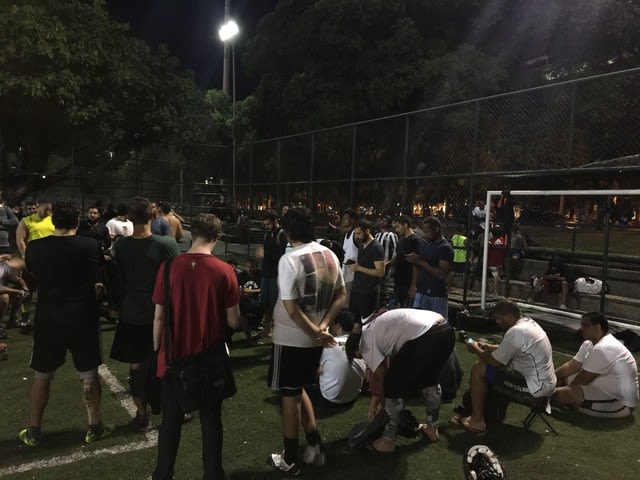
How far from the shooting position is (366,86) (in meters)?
19.8

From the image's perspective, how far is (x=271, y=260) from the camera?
6.63 m

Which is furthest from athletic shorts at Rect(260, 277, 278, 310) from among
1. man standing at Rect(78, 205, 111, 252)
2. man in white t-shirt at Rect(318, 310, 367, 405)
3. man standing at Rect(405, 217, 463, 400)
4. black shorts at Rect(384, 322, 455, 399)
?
black shorts at Rect(384, 322, 455, 399)

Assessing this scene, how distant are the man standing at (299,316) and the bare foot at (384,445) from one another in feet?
2.32

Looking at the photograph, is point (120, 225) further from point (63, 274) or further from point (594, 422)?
point (594, 422)

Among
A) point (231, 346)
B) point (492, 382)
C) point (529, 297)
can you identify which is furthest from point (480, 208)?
point (492, 382)

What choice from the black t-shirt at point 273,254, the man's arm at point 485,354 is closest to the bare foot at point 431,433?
the man's arm at point 485,354

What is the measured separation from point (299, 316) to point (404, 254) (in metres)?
3.69

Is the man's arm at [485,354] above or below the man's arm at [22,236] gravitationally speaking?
below

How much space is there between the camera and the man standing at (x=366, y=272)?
20.0ft

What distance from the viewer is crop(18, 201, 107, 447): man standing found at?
3502 millimetres

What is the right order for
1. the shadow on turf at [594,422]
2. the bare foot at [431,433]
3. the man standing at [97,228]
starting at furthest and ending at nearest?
Answer: the man standing at [97,228] < the shadow on turf at [594,422] < the bare foot at [431,433]

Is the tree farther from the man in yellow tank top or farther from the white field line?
the white field line

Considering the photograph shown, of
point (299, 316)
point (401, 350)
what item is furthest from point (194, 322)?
point (401, 350)

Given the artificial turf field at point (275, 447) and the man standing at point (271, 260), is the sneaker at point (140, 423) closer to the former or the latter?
the artificial turf field at point (275, 447)
